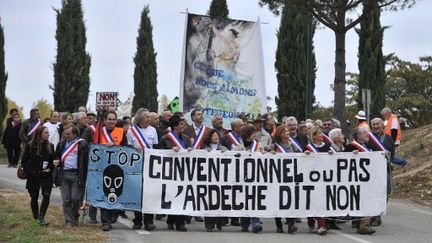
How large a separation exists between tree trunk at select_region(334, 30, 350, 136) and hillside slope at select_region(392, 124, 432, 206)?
224cm

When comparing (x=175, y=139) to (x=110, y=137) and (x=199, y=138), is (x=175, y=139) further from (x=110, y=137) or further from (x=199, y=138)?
(x=110, y=137)

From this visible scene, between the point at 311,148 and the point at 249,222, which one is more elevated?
the point at 311,148

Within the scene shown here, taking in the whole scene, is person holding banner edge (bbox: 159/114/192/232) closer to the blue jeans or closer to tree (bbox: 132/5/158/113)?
the blue jeans

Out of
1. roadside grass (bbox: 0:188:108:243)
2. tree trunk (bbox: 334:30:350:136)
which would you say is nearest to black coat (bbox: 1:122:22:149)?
roadside grass (bbox: 0:188:108:243)

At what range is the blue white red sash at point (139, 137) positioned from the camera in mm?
11766

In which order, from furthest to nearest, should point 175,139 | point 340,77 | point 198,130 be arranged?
point 340,77, point 198,130, point 175,139

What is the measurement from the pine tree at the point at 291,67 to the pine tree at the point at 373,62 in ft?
13.1

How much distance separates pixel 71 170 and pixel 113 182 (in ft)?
2.24

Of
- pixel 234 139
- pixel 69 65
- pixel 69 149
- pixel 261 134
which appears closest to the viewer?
pixel 69 149

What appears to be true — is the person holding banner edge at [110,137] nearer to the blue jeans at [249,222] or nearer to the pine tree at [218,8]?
the blue jeans at [249,222]

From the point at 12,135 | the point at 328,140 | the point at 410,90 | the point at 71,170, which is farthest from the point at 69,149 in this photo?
the point at 410,90

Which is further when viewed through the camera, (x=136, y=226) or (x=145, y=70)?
(x=145, y=70)

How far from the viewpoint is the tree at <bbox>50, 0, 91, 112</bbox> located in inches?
1607

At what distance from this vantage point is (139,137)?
464 inches
